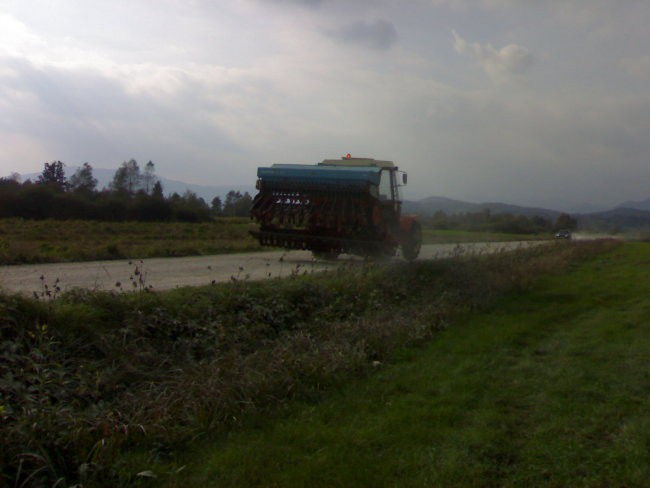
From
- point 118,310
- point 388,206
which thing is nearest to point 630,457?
point 118,310

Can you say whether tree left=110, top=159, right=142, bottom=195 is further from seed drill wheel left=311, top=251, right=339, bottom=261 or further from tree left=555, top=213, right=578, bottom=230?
seed drill wheel left=311, top=251, right=339, bottom=261

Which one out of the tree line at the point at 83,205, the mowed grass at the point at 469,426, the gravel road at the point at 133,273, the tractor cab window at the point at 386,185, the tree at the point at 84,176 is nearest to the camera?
the mowed grass at the point at 469,426

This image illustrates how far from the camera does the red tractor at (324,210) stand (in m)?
A: 15.5

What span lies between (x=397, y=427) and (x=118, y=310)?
349cm

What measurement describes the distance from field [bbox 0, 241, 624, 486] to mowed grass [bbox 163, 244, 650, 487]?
2 centimetres

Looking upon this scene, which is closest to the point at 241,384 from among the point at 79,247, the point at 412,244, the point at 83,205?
the point at 79,247

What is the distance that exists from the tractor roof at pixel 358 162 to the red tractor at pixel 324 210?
0.86m

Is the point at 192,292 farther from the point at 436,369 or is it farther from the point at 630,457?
the point at 630,457

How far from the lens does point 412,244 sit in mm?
18984

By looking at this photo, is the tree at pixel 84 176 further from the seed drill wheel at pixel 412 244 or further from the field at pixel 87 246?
the seed drill wheel at pixel 412 244

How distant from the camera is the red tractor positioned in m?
15.5

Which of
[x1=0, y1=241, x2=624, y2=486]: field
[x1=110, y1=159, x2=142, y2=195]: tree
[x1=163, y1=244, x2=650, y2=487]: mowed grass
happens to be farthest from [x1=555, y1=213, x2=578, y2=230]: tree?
[x1=163, y1=244, x2=650, y2=487]: mowed grass

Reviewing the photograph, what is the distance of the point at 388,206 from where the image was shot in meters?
17.2

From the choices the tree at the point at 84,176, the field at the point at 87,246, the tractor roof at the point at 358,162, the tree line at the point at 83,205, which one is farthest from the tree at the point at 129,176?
the tractor roof at the point at 358,162
